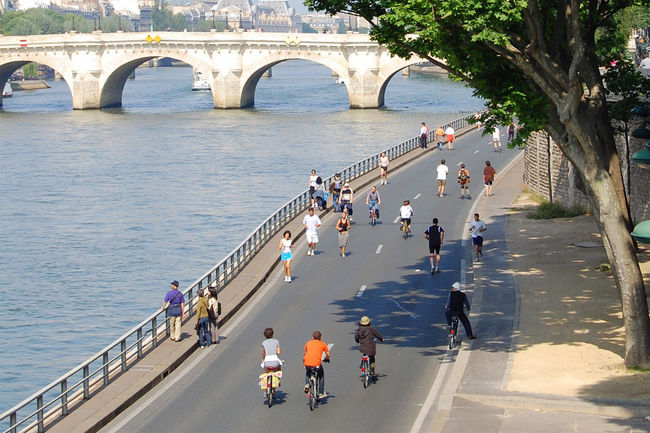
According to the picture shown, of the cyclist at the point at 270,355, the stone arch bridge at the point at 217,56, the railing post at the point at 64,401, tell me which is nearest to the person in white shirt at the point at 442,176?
the cyclist at the point at 270,355

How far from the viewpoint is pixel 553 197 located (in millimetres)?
46562

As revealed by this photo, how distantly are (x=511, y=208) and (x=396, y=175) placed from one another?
13221 millimetres

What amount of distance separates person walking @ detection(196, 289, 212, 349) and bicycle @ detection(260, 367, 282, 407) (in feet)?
15.7

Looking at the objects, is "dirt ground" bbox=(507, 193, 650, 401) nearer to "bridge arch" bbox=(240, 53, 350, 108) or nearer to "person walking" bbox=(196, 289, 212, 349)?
"person walking" bbox=(196, 289, 212, 349)

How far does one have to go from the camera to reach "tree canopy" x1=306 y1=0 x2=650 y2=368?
73.4ft

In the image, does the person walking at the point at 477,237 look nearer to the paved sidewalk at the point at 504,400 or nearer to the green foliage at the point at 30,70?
the paved sidewalk at the point at 504,400

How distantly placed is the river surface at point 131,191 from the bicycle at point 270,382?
11.1 meters

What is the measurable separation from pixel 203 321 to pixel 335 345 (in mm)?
3196

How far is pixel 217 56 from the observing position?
12056cm

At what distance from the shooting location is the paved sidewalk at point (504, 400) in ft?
65.4

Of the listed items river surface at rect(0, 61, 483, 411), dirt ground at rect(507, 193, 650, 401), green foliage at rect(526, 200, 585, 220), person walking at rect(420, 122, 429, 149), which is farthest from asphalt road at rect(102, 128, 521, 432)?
person walking at rect(420, 122, 429, 149)

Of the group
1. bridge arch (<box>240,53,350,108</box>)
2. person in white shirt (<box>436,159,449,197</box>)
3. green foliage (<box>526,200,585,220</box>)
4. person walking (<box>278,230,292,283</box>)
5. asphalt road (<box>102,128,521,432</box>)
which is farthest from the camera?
bridge arch (<box>240,53,350,108</box>)

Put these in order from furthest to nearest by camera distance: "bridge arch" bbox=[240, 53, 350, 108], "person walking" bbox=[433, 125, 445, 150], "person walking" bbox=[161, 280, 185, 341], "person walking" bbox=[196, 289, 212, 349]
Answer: "bridge arch" bbox=[240, 53, 350, 108] < "person walking" bbox=[433, 125, 445, 150] < "person walking" bbox=[161, 280, 185, 341] < "person walking" bbox=[196, 289, 212, 349]

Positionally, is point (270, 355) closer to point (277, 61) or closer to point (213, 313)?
point (213, 313)
